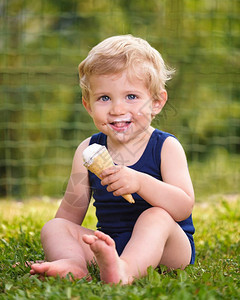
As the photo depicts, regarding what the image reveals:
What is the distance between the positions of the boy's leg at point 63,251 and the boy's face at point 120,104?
426 mm

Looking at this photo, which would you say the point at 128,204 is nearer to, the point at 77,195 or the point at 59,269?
the point at 77,195

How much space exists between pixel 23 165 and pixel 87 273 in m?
3.53

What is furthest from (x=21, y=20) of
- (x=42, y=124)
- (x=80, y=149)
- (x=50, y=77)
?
(x=80, y=149)

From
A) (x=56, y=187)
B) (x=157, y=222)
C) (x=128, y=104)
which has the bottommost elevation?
(x=56, y=187)

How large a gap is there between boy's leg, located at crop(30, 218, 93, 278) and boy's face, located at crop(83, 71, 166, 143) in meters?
0.43

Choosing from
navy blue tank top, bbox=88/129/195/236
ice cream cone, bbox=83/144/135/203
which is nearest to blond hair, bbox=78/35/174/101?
navy blue tank top, bbox=88/129/195/236

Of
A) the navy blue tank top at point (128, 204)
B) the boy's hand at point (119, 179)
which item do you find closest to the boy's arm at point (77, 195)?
the navy blue tank top at point (128, 204)

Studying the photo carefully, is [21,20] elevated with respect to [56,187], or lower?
elevated

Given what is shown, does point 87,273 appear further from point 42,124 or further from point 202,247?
point 42,124

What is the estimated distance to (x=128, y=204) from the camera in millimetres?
2197

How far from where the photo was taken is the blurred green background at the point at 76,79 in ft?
17.1

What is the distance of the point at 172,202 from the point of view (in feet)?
6.58

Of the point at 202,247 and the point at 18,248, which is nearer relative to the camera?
the point at 18,248

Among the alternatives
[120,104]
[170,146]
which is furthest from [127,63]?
[170,146]
